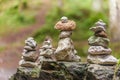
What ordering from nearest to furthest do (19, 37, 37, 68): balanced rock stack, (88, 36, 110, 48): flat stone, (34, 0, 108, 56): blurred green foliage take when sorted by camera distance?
(88, 36, 110, 48): flat stone < (19, 37, 37, 68): balanced rock stack < (34, 0, 108, 56): blurred green foliage

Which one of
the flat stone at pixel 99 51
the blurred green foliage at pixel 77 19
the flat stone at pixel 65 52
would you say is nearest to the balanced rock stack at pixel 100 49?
the flat stone at pixel 99 51

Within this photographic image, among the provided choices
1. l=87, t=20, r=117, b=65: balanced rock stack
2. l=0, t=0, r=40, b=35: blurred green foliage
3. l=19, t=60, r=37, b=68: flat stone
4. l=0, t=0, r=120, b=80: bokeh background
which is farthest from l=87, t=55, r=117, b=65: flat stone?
l=0, t=0, r=40, b=35: blurred green foliage

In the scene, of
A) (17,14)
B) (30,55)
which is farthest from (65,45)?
(17,14)

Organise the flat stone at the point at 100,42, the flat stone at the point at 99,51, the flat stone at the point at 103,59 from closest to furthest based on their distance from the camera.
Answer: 1. the flat stone at the point at 103,59
2. the flat stone at the point at 99,51
3. the flat stone at the point at 100,42

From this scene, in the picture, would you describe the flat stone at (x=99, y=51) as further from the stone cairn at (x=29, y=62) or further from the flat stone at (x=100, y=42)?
the stone cairn at (x=29, y=62)

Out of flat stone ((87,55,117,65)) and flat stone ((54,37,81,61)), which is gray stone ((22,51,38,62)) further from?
flat stone ((87,55,117,65))

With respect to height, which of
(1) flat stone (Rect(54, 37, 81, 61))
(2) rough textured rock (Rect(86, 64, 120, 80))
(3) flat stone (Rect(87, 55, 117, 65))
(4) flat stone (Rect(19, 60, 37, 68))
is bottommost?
(2) rough textured rock (Rect(86, 64, 120, 80))

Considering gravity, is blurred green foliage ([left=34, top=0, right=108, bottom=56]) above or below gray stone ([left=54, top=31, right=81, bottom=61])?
above
